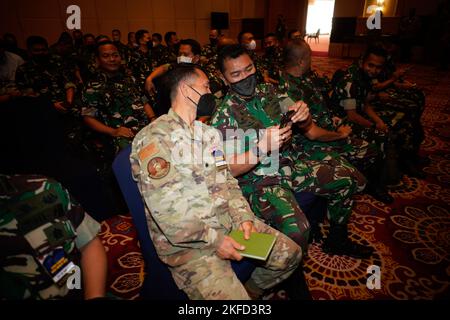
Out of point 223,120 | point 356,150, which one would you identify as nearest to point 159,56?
point 223,120

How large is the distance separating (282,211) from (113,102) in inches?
93.4

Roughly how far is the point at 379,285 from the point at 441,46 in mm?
12428

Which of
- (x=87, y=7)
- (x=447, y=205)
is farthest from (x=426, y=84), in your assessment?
(x=87, y=7)

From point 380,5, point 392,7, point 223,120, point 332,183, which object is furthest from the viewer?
point 380,5

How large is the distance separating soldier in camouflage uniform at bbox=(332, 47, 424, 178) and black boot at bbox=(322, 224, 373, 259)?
1.24 meters

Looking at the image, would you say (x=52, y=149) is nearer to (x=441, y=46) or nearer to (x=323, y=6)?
(x=441, y=46)

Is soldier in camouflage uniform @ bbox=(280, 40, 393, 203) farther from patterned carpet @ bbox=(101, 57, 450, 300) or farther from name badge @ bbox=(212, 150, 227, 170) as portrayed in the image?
name badge @ bbox=(212, 150, 227, 170)

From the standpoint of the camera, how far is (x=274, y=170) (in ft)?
6.41

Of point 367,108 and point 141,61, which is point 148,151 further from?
point 141,61

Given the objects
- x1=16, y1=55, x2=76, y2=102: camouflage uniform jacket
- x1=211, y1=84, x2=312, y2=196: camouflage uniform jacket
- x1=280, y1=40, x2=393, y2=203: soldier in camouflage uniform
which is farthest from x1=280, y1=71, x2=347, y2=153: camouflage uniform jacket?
x1=16, y1=55, x2=76, y2=102: camouflage uniform jacket

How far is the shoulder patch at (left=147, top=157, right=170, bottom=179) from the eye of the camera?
119 centimetres

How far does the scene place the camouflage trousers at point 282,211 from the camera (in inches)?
65.4

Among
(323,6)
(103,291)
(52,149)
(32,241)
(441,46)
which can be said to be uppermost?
(323,6)

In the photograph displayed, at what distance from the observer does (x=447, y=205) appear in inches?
109
